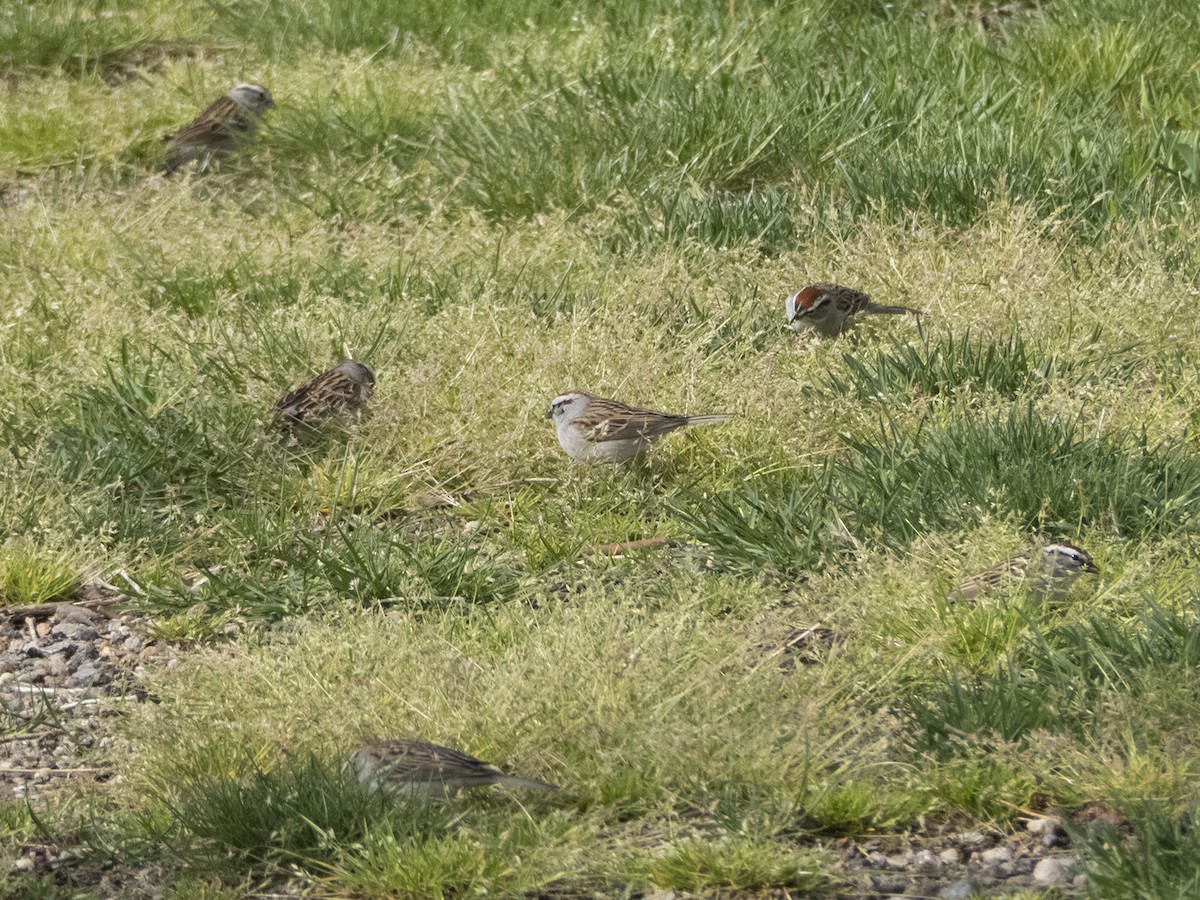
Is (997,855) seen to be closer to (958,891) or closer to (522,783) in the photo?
(958,891)

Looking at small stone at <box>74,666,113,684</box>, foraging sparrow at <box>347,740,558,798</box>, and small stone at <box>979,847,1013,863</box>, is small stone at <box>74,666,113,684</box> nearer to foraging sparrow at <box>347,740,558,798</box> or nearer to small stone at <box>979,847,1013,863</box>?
foraging sparrow at <box>347,740,558,798</box>

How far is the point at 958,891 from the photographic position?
133 inches

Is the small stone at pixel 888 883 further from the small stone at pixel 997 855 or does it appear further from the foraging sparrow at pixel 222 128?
the foraging sparrow at pixel 222 128

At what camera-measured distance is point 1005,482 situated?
5.03 meters

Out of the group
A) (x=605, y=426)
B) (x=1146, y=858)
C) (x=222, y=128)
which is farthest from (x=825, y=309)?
(x=222, y=128)

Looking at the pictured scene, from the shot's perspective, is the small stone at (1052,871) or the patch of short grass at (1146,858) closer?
the patch of short grass at (1146,858)

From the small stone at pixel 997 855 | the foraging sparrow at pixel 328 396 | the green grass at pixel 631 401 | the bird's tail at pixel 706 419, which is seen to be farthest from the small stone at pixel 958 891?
the foraging sparrow at pixel 328 396

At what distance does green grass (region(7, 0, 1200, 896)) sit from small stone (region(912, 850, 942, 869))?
117 millimetres

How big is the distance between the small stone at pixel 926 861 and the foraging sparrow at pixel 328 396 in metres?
3.27

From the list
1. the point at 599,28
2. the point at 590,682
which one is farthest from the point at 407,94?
the point at 590,682

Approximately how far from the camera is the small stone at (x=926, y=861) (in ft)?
11.5

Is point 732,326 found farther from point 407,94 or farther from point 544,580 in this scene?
point 407,94

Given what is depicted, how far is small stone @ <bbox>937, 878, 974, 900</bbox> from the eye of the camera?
3359mm

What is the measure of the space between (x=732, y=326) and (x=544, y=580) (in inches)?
87.1
